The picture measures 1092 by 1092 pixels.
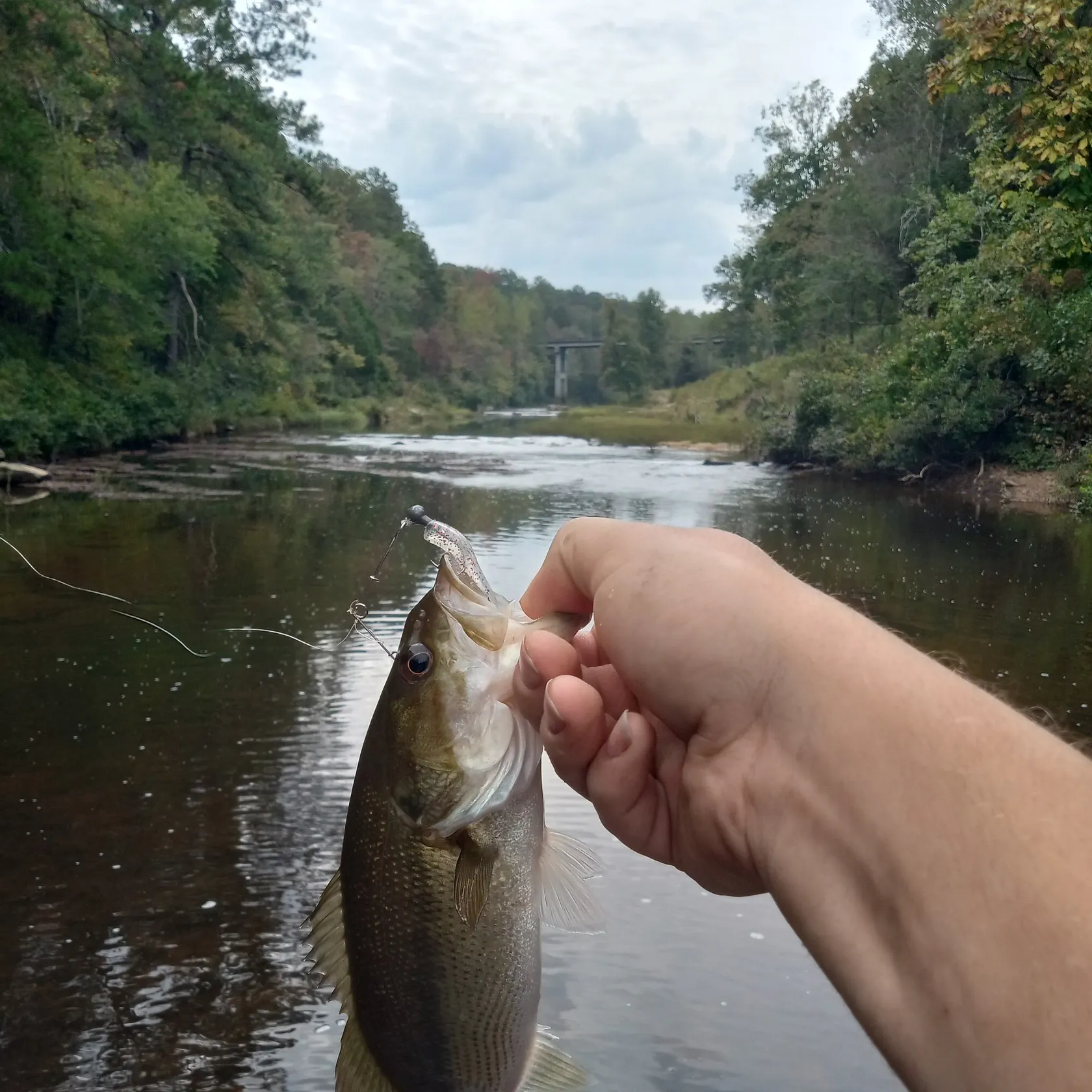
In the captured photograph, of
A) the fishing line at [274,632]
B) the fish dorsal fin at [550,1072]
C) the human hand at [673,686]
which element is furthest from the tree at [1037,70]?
the fish dorsal fin at [550,1072]

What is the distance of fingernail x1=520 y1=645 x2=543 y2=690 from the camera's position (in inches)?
83.4

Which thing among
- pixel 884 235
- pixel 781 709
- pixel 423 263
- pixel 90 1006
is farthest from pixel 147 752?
pixel 423 263

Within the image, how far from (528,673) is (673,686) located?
28cm

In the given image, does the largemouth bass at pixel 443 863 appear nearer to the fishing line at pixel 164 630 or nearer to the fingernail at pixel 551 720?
the fingernail at pixel 551 720

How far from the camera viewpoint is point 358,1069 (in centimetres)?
217

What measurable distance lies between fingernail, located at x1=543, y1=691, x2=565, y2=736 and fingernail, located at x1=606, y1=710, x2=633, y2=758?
0.62ft

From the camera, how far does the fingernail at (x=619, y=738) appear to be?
90.6 inches

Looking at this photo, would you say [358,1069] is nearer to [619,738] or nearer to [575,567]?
[619,738]

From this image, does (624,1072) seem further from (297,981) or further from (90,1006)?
(90,1006)

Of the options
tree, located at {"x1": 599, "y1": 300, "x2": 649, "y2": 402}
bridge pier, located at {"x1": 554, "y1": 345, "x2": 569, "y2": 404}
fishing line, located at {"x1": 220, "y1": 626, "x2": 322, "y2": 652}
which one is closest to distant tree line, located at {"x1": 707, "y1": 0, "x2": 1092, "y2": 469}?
fishing line, located at {"x1": 220, "y1": 626, "x2": 322, "y2": 652}

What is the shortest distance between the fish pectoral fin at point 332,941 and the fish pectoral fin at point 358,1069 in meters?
0.07

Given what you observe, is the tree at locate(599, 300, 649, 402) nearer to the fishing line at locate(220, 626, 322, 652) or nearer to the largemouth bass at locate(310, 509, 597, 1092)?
the fishing line at locate(220, 626, 322, 652)

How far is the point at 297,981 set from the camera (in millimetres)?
5227

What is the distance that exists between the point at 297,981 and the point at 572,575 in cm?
363
